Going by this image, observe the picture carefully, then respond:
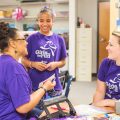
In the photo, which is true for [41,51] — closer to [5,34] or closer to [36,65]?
[36,65]

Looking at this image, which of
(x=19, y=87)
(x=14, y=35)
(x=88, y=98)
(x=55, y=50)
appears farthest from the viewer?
(x=88, y=98)

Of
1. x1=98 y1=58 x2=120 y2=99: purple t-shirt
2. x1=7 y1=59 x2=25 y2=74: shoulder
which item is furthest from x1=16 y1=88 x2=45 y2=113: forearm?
x1=98 y1=58 x2=120 y2=99: purple t-shirt

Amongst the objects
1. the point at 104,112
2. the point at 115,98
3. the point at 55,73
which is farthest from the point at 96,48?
the point at 104,112

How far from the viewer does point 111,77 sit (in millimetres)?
2115

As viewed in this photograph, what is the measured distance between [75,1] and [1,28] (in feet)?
15.6

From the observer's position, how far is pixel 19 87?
1502mm

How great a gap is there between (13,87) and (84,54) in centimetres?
498

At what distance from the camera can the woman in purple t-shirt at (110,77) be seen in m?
2.07

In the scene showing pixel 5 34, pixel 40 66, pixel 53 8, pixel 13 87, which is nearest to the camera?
pixel 13 87

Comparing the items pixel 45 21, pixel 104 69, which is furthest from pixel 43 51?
pixel 104 69

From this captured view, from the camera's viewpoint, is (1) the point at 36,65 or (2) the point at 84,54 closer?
(1) the point at 36,65

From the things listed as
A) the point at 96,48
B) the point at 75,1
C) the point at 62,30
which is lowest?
the point at 96,48

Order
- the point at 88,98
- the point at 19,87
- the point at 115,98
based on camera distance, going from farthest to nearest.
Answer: the point at 88,98 < the point at 115,98 < the point at 19,87

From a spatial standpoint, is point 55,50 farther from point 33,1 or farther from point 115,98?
point 33,1
